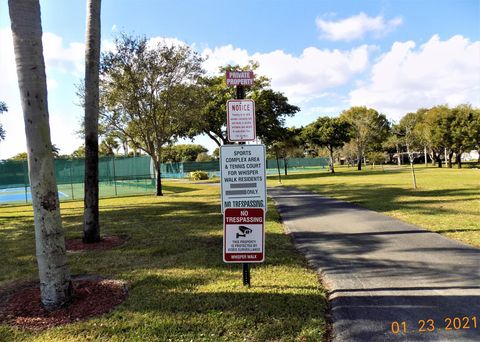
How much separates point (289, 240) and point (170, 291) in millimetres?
3540

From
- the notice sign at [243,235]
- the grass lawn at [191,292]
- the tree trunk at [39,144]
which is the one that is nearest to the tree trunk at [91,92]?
the grass lawn at [191,292]

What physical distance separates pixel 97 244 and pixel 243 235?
421cm

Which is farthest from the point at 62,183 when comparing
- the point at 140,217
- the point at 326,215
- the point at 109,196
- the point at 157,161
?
the point at 326,215

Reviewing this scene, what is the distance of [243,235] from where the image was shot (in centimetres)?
457

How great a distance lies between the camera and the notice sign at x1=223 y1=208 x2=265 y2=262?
4523mm

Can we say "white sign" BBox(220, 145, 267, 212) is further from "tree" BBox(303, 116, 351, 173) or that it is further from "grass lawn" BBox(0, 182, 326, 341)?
"tree" BBox(303, 116, 351, 173)

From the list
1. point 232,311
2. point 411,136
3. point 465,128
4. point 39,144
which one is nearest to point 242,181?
point 232,311

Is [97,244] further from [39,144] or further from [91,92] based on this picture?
[39,144]

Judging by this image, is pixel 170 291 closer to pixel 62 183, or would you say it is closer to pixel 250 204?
pixel 250 204

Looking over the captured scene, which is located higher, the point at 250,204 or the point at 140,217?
the point at 250,204

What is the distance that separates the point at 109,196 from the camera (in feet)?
71.8

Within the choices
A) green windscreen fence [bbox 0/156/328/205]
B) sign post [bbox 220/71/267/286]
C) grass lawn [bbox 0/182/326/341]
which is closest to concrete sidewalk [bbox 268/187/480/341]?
grass lawn [bbox 0/182/326/341]

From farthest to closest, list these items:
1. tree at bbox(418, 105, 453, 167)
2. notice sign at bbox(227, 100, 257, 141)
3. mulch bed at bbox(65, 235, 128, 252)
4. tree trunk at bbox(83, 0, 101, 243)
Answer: tree at bbox(418, 105, 453, 167)
tree trunk at bbox(83, 0, 101, 243)
mulch bed at bbox(65, 235, 128, 252)
notice sign at bbox(227, 100, 257, 141)
